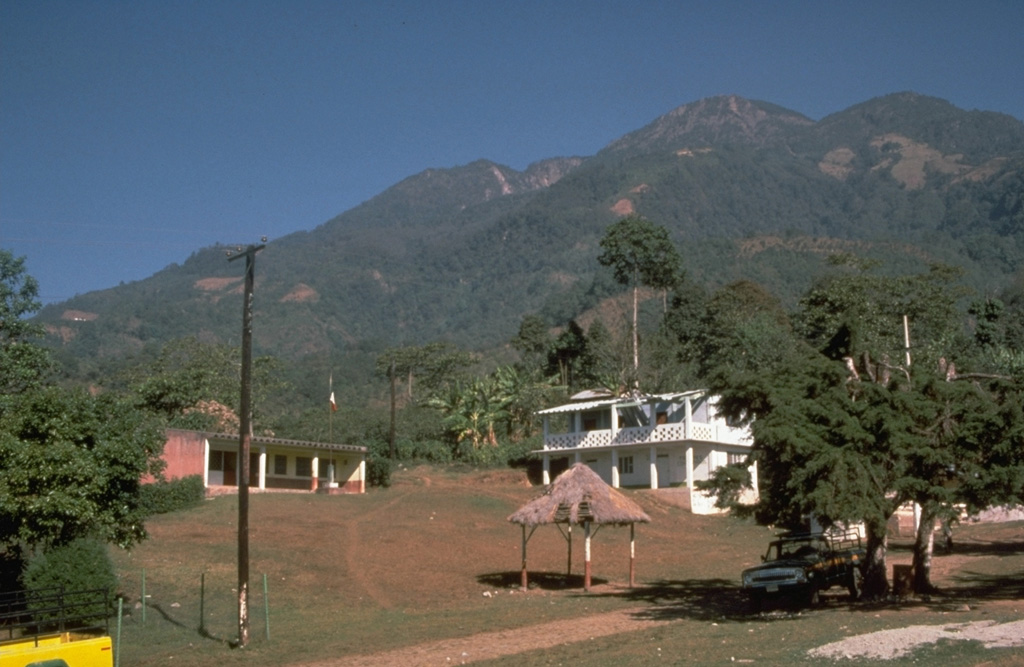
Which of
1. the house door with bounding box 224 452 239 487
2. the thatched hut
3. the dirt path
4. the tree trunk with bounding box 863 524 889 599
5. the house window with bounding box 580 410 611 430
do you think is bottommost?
the dirt path

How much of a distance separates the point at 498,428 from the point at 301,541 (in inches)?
1197

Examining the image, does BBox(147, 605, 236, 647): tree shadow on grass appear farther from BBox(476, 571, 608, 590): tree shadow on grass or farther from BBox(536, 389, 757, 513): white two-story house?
BBox(536, 389, 757, 513): white two-story house

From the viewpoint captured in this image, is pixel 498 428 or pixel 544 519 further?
pixel 498 428

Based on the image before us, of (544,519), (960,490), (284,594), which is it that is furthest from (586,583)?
(960,490)

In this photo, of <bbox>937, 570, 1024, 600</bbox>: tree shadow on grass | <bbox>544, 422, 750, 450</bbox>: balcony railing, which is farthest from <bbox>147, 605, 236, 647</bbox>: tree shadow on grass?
<bbox>544, 422, 750, 450</bbox>: balcony railing

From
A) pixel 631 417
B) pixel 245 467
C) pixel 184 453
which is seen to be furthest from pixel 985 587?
pixel 184 453

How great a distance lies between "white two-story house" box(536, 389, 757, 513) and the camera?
50.1m

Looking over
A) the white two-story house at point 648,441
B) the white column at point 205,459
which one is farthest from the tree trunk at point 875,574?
the white column at point 205,459

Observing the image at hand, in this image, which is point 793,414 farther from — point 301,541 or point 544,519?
point 301,541

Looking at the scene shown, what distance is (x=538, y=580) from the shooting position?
30.7 m

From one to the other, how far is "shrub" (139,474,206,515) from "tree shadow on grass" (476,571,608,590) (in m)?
14.1

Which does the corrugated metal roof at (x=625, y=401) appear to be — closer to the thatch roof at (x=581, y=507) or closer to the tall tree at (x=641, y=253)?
the tall tree at (x=641, y=253)

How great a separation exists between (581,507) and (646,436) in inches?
921

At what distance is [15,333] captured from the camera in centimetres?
3822
